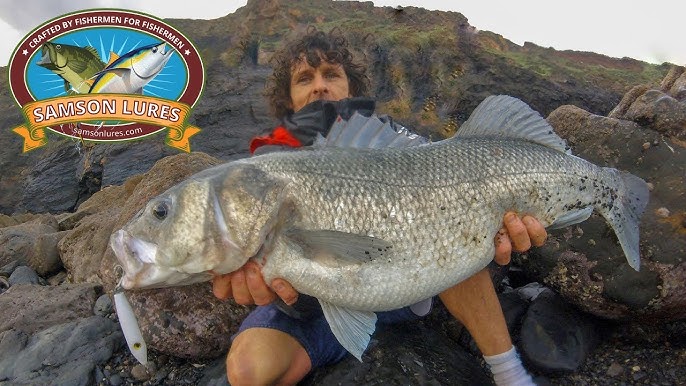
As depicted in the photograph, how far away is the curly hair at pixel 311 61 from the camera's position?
4363mm

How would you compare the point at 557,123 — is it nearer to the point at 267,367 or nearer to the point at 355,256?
the point at 355,256

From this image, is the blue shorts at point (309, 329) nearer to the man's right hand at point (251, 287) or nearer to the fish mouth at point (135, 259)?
the man's right hand at point (251, 287)

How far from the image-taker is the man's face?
4.19 m

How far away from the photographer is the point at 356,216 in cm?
226

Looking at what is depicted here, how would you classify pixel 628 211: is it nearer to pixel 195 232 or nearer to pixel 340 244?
pixel 340 244

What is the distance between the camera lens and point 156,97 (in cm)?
819

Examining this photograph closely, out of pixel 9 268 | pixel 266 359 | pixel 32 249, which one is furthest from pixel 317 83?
pixel 9 268

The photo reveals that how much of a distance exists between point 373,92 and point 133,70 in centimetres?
848

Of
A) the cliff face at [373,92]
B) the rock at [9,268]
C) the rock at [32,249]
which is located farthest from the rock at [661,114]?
the cliff face at [373,92]

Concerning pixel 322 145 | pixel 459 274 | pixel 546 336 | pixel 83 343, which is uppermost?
pixel 322 145

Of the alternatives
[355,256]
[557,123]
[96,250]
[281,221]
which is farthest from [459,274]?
[96,250]

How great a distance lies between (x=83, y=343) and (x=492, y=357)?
277cm

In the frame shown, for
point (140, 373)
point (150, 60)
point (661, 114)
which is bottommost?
point (140, 373)

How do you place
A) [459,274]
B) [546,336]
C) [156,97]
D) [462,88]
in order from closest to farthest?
[459,274]
[546,336]
[156,97]
[462,88]
